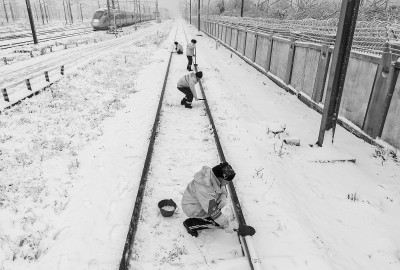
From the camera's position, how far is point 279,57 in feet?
45.9

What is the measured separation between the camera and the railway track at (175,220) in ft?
13.1

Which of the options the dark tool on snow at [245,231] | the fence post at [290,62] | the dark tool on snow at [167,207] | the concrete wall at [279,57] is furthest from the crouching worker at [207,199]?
the concrete wall at [279,57]

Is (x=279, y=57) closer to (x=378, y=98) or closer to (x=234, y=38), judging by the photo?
(x=378, y=98)

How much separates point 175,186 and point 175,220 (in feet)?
3.28

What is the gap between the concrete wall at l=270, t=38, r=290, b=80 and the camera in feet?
43.5

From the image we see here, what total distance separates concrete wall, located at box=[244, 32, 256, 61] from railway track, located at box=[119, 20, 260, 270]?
11734mm

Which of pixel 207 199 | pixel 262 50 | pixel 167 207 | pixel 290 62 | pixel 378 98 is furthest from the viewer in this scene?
pixel 262 50

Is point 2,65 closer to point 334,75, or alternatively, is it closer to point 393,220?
point 334,75

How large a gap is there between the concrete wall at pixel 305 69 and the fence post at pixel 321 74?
35 centimetres

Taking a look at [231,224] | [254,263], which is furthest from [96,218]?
[254,263]

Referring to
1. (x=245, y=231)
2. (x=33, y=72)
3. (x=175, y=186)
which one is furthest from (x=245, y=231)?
(x=33, y=72)

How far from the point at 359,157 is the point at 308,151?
1.15 m

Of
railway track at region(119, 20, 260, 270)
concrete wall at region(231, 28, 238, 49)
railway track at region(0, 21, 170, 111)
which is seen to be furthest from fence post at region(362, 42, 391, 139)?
concrete wall at region(231, 28, 238, 49)

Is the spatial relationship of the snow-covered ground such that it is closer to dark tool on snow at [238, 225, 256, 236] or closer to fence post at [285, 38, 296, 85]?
dark tool on snow at [238, 225, 256, 236]
